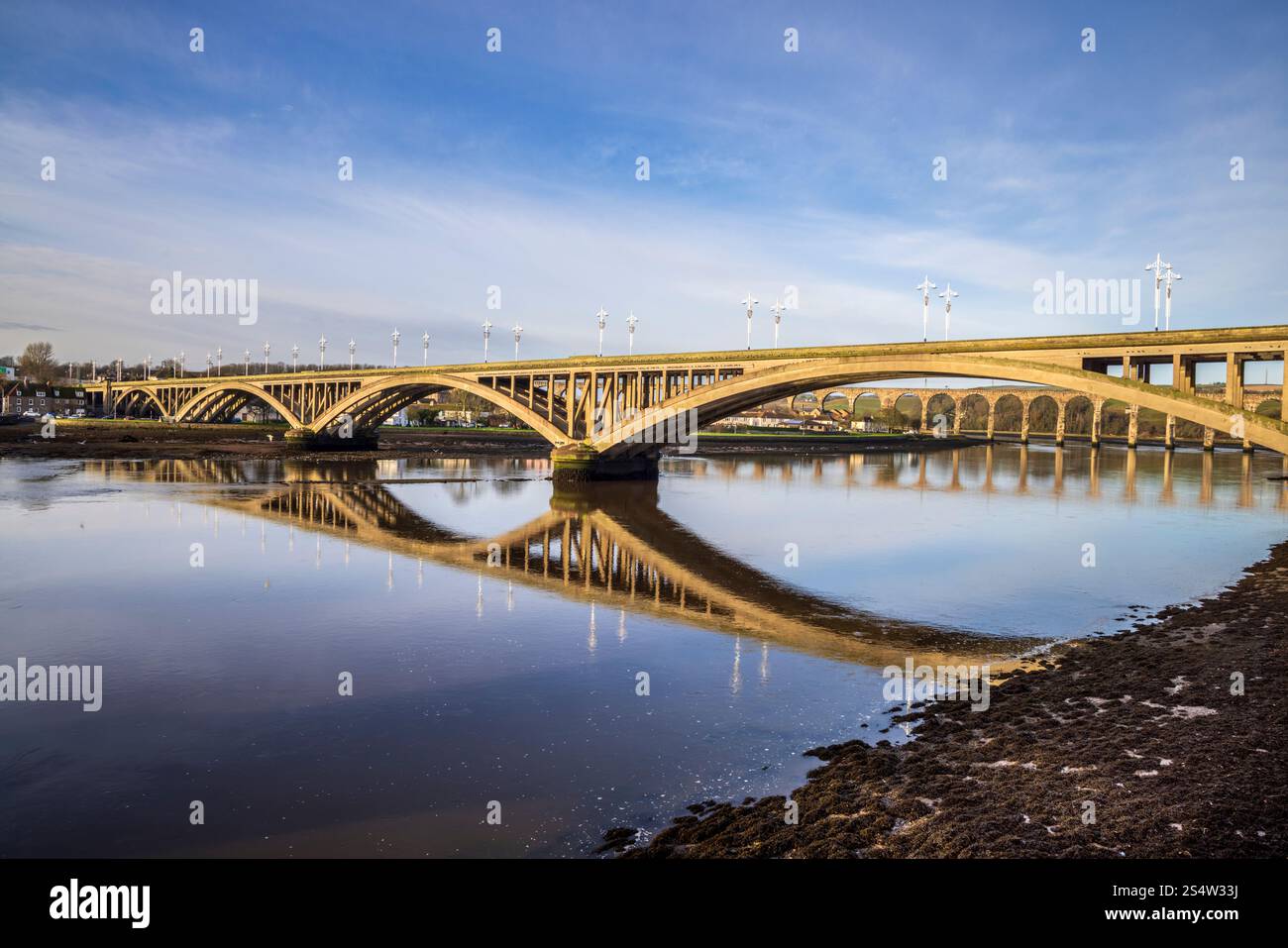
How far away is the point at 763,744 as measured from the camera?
1048 cm

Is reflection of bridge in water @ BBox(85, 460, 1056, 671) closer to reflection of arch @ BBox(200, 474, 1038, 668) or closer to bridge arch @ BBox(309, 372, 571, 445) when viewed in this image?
reflection of arch @ BBox(200, 474, 1038, 668)

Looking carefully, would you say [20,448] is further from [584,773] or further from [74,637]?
[584,773]

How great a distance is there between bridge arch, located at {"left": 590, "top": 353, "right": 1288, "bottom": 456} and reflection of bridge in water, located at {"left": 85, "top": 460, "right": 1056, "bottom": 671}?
17.5 ft

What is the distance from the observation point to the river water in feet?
28.2

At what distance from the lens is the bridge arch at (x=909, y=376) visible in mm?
27188

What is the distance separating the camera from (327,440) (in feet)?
276

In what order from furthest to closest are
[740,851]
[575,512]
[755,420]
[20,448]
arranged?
[755,420] < [20,448] < [575,512] < [740,851]

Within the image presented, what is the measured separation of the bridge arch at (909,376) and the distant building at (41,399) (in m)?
144

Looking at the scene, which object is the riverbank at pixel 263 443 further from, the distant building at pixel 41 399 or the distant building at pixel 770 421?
the distant building at pixel 41 399

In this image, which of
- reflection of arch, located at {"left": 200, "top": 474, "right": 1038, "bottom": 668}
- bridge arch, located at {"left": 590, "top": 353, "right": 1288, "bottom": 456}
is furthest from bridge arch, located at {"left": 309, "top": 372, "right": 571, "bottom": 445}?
reflection of arch, located at {"left": 200, "top": 474, "right": 1038, "bottom": 668}

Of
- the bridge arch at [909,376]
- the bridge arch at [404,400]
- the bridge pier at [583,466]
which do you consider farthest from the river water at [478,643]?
the bridge arch at [404,400]

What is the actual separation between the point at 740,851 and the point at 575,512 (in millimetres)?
31072
